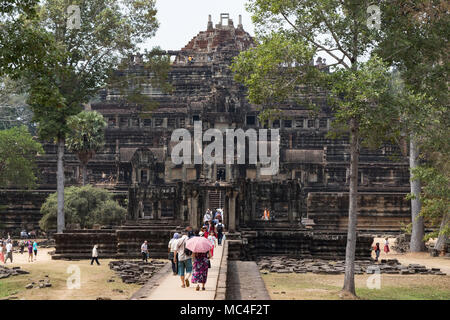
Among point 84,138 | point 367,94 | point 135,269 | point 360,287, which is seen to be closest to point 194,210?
point 135,269

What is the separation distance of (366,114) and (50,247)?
2634cm

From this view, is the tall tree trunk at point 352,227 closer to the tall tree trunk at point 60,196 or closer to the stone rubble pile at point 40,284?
the stone rubble pile at point 40,284

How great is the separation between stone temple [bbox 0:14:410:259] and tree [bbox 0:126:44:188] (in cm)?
340

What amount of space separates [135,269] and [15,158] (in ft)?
68.6

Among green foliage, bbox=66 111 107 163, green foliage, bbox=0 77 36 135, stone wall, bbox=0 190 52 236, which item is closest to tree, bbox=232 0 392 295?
green foliage, bbox=66 111 107 163

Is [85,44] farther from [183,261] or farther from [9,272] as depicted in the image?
[183,261]

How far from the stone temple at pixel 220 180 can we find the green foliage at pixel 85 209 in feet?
8.33

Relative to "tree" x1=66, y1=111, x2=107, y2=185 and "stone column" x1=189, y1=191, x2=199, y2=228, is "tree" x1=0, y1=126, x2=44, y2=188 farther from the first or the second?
"stone column" x1=189, y1=191, x2=199, y2=228

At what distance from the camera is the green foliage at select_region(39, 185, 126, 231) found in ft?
129

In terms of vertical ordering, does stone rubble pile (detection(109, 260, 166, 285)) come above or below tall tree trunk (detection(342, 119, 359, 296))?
below

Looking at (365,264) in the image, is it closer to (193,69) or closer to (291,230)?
(291,230)

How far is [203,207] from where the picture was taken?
33.7 meters

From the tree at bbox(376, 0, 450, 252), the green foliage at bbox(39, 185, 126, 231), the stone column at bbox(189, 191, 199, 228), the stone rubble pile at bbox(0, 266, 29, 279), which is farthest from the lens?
the green foliage at bbox(39, 185, 126, 231)

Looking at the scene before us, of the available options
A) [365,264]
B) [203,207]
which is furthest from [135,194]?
[365,264]
